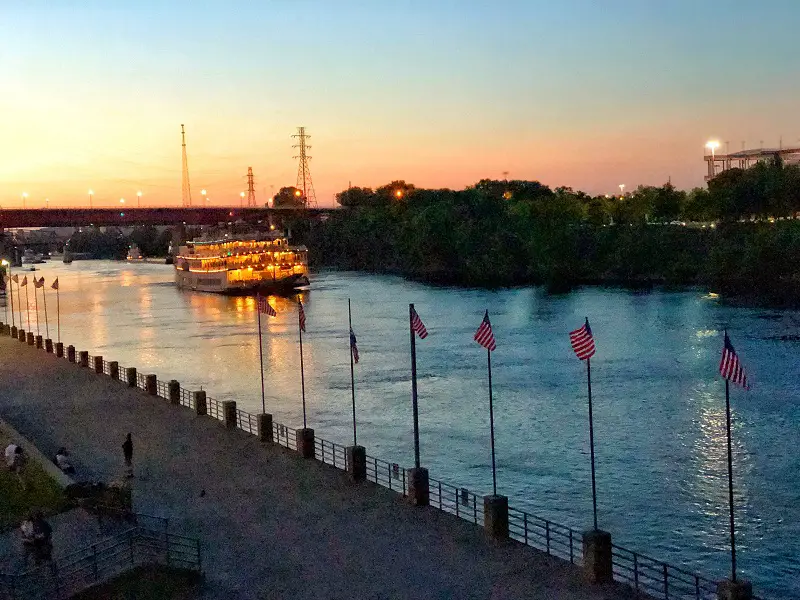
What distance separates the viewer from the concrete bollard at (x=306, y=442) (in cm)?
2247

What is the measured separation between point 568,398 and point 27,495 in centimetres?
2419

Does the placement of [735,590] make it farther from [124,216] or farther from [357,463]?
[124,216]

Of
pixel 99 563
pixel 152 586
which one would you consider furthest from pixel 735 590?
pixel 99 563

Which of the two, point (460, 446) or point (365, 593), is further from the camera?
point (460, 446)

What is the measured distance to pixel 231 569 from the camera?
15.5 meters

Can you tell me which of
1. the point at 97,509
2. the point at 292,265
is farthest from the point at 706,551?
the point at 292,265

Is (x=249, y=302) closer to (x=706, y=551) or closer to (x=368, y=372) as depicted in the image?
(x=368, y=372)

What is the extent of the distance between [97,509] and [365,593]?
19.5ft

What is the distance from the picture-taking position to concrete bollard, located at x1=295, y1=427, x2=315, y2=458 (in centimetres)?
2247

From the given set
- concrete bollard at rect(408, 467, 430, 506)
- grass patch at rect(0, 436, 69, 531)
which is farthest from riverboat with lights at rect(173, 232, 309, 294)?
concrete bollard at rect(408, 467, 430, 506)

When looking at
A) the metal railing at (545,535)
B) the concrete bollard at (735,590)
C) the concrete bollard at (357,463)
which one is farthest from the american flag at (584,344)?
the concrete bollard at (735,590)

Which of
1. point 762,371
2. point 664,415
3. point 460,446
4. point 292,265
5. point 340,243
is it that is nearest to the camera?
point 460,446

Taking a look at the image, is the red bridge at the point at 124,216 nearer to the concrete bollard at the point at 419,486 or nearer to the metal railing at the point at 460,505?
the metal railing at the point at 460,505

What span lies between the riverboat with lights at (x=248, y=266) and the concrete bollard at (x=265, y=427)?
83223 mm
